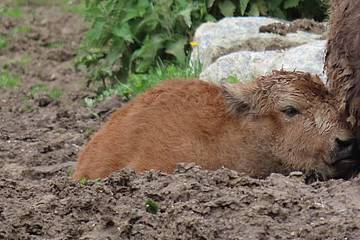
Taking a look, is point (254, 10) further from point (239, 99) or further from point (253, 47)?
point (239, 99)

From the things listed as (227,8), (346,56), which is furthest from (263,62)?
(346,56)

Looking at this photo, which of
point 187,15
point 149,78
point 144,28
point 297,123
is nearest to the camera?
point 297,123

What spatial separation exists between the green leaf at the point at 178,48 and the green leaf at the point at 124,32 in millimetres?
426

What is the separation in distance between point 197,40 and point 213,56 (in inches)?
Answer: 19.6

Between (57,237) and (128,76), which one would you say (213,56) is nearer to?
(128,76)

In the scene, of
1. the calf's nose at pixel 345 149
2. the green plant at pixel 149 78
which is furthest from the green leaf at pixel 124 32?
the calf's nose at pixel 345 149

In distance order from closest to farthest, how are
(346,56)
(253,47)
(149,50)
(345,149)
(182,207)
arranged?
1. (182,207)
2. (346,56)
3. (345,149)
4. (253,47)
5. (149,50)

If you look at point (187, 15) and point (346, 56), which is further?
point (187, 15)

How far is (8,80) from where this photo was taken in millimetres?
14219

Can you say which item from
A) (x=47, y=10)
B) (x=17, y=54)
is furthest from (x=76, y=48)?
(x=47, y=10)

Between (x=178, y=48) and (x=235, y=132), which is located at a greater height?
A: (x=235, y=132)

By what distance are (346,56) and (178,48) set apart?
16.1 ft

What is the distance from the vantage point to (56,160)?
9.30 metres

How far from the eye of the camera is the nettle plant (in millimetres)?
11883
